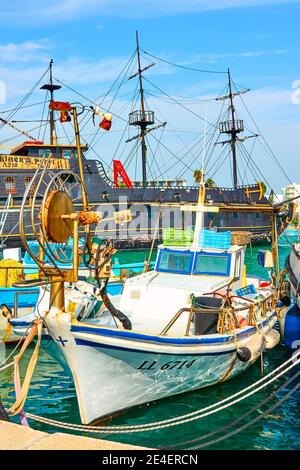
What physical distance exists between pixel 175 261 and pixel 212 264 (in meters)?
1.10

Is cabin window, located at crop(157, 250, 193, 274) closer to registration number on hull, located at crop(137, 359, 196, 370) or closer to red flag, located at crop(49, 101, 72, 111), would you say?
registration number on hull, located at crop(137, 359, 196, 370)

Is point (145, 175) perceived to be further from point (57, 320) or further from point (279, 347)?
point (57, 320)

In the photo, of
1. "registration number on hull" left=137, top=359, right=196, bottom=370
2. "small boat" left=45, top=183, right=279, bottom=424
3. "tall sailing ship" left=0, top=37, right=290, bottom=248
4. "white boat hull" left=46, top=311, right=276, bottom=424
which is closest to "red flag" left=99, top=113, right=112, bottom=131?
"small boat" left=45, top=183, right=279, bottom=424

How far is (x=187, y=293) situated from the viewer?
12.0 m

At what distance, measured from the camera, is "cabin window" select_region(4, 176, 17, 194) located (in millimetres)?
44656

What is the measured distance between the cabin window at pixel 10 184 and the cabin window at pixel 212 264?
34.6 meters

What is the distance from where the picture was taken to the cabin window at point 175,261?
13558 mm

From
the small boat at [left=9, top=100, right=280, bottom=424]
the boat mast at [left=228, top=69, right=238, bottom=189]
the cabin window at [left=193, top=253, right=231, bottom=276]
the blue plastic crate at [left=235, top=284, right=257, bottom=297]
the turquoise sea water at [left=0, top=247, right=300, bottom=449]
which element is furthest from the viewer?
the boat mast at [left=228, top=69, right=238, bottom=189]

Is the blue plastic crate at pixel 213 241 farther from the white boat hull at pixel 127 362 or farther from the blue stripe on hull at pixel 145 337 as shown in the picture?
the white boat hull at pixel 127 362

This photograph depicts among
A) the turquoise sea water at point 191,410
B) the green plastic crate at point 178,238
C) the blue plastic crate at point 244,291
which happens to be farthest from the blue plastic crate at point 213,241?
the turquoise sea water at point 191,410

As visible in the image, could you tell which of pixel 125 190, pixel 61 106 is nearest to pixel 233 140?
pixel 125 190

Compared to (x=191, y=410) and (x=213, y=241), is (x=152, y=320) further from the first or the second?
(x=213, y=241)

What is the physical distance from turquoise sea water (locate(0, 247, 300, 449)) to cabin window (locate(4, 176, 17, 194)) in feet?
112

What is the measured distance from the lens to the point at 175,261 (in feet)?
45.2
